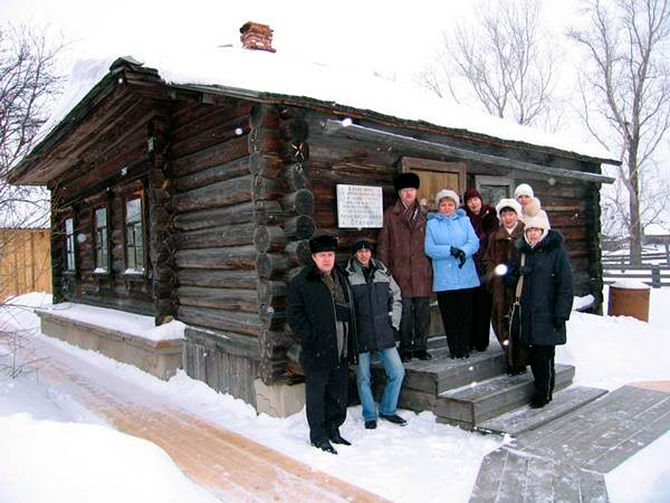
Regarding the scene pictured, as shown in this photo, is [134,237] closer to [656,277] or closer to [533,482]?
[533,482]

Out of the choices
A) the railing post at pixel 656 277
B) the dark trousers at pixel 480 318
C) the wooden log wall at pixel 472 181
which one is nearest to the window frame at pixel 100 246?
the wooden log wall at pixel 472 181

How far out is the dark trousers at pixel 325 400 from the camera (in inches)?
193

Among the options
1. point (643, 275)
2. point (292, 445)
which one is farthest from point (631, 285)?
point (292, 445)

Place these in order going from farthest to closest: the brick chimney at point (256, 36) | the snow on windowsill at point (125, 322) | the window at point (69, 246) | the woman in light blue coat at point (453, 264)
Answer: the window at point (69, 246)
the brick chimney at point (256, 36)
the snow on windowsill at point (125, 322)
the woman in light blue coat at point (453, 264)

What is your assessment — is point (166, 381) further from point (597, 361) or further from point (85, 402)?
point (597, 361)

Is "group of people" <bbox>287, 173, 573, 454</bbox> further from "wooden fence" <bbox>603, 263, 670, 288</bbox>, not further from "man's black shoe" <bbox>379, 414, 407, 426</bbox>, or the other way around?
"wooden fence" <bbox>603, 263, 670, 288</bbox>

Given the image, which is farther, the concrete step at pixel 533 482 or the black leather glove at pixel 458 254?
the black leather glove at pixel 458 254

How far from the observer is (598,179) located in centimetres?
1031

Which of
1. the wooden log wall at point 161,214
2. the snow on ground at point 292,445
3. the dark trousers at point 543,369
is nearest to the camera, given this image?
the snow on ground at point 292,445

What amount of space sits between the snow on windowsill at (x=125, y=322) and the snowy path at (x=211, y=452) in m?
0.77

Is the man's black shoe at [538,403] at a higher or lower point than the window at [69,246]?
lower

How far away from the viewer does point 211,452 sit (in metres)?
5.00

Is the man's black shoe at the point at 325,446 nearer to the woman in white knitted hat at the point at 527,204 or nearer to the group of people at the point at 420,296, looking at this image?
the group of people at the point at 420,296

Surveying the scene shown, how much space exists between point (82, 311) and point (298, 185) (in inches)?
285
